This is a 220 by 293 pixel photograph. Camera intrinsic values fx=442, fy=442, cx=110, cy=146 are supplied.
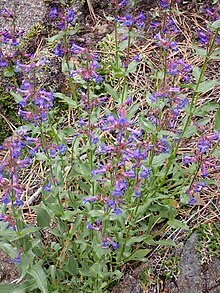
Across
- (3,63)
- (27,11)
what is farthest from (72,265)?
(27,11)

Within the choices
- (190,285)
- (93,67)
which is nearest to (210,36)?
(93,67)

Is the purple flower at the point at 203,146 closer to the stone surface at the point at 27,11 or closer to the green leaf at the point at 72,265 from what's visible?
the green leaf at the point at 72,265

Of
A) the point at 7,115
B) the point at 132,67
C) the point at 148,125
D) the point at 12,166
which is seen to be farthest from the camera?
the point at 7,115

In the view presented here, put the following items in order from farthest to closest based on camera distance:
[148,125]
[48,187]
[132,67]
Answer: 1. [132,67]
2. [148,125]
3. [48,187]

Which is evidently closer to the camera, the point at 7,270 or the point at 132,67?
the point at 132,67

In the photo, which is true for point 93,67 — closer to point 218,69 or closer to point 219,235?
point 219,235

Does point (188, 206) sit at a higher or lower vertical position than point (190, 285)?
higher

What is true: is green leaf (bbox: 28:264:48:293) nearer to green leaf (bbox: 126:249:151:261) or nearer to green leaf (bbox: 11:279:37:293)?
green leaf (bbox: 11:279:37:293)

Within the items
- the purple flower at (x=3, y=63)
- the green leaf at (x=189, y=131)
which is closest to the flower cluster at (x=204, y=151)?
the green leaf at (x=189, y=131)

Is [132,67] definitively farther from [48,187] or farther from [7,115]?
[7,115]
